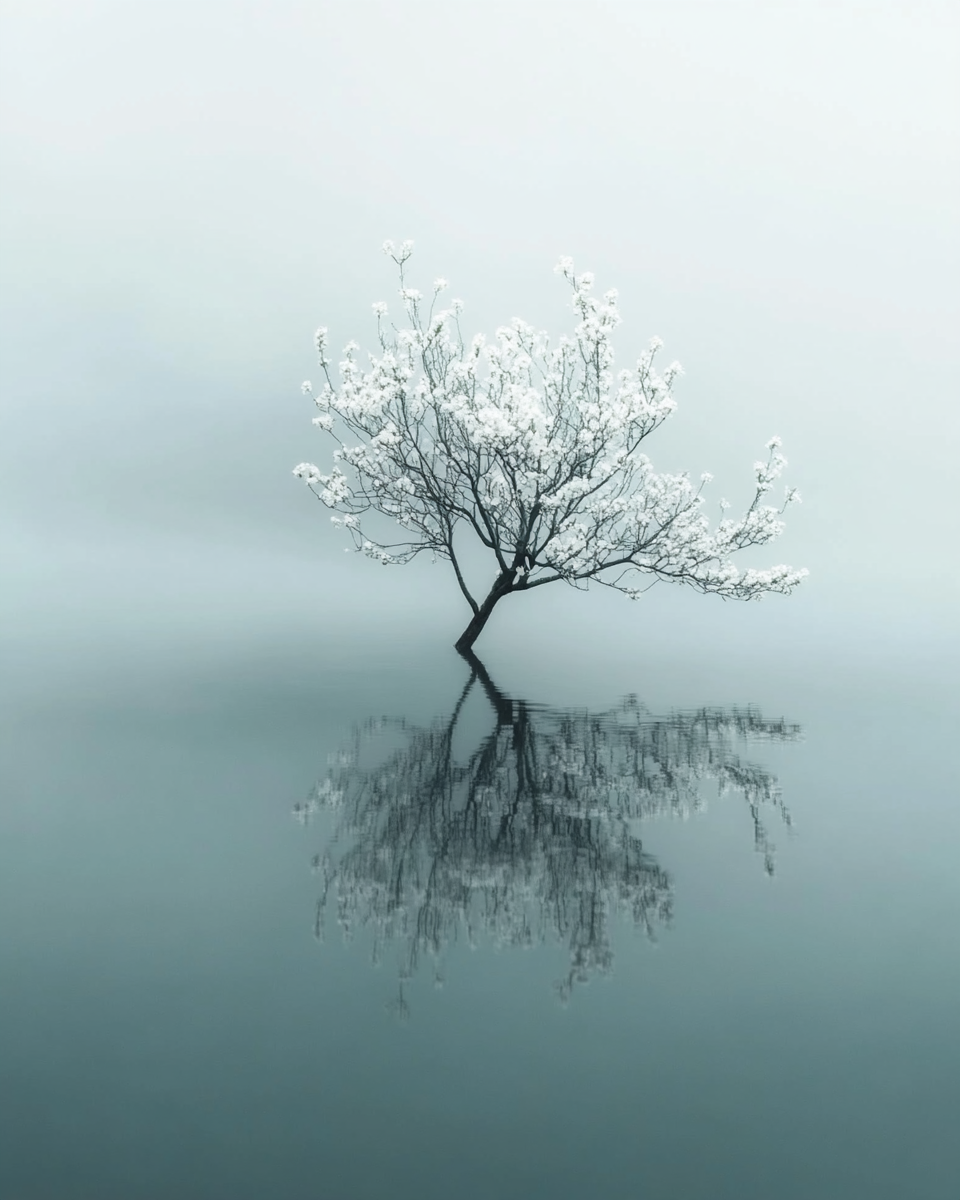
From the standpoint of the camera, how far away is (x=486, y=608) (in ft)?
63.1

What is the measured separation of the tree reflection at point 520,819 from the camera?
572 cm

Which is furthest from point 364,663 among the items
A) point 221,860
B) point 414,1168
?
point 414,1168

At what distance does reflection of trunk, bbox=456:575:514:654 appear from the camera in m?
18.3

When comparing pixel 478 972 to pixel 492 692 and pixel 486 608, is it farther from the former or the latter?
pixel 486 608

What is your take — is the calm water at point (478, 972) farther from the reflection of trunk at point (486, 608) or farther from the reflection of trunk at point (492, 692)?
the reflection of trunk at point (486, 608)

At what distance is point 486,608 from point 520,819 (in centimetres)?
1141

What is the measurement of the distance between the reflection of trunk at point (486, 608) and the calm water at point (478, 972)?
7.67 meters

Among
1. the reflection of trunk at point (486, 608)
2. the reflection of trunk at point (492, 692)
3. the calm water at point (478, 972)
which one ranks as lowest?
the calm water at point (478, 972)

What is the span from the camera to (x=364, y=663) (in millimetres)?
18781

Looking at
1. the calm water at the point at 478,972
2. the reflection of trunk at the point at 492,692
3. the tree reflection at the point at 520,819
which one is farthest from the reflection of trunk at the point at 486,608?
the calm water at the point at 478,972

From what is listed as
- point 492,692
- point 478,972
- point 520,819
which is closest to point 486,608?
point 492,692

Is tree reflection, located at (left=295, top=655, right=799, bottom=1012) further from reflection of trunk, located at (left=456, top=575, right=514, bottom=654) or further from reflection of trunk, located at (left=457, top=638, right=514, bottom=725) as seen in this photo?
reflection of trunk, located at (left=456, top=575, right=514, bottom=654)

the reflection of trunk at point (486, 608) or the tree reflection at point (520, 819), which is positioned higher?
the reflection of trunk at point (486, 608)

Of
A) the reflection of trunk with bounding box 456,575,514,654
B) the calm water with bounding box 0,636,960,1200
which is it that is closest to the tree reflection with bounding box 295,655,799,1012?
the calm water with bounding box 0,636,960,1200
